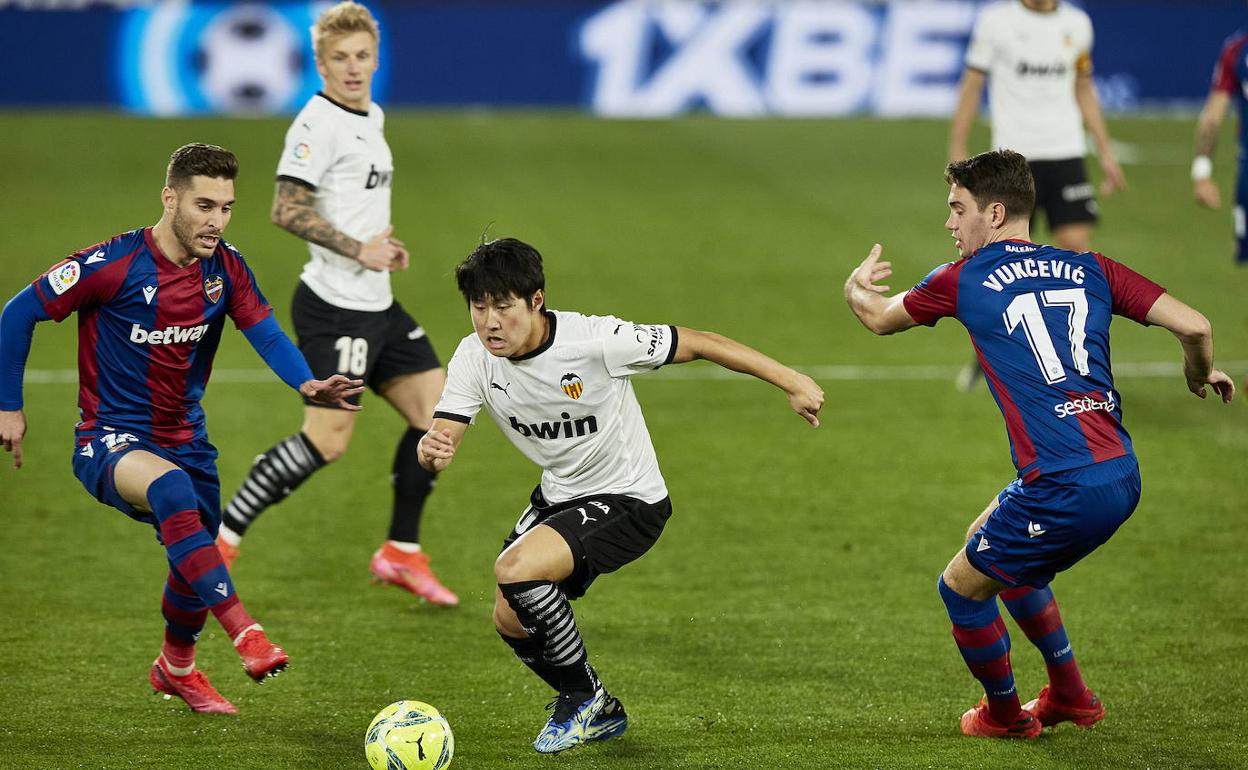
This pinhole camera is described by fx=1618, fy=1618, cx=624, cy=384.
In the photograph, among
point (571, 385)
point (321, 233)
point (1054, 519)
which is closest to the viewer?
point (1054, 519)

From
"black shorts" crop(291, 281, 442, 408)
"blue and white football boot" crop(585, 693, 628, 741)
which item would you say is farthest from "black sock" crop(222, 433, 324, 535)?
"blue and white football boot" crop(585, 693, 628, 741)

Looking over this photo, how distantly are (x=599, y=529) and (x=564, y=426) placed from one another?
1.19 ft

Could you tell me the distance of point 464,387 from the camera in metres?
5.34

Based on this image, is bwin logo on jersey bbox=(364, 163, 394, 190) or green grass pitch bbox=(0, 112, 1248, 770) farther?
bwin logo on jersey bbox=(364, 163, 394, 190)

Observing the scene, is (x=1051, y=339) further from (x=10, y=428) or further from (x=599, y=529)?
(x=10, y=428)

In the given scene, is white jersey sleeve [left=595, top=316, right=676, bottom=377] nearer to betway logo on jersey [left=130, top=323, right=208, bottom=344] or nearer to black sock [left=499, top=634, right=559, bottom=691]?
black sock [left=499, top=634, right=559, bottom=691]

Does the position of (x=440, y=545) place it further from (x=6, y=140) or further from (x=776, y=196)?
(x=6, y=140)

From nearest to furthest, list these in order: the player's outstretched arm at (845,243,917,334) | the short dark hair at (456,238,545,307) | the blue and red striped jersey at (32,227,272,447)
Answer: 1. the short dark hair at (456,238,545,307)
2. the player's outstretched arm at (845,243,917,334)
3. the blue and red striped jersey at (32,227,272,447)

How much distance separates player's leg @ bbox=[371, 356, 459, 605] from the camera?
7176mm

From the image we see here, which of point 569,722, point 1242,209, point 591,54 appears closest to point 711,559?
point 569,722

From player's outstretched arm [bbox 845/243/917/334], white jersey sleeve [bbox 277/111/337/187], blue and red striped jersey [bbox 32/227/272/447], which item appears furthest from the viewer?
white jersey sleeve [bbox 277/111/337/187]

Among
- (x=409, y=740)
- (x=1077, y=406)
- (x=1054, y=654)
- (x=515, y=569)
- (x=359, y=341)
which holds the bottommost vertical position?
(x=409, y=740)

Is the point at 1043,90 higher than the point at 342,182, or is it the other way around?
the point at 1043,90

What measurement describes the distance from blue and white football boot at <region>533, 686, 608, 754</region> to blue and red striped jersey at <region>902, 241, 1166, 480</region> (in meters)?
1.61
